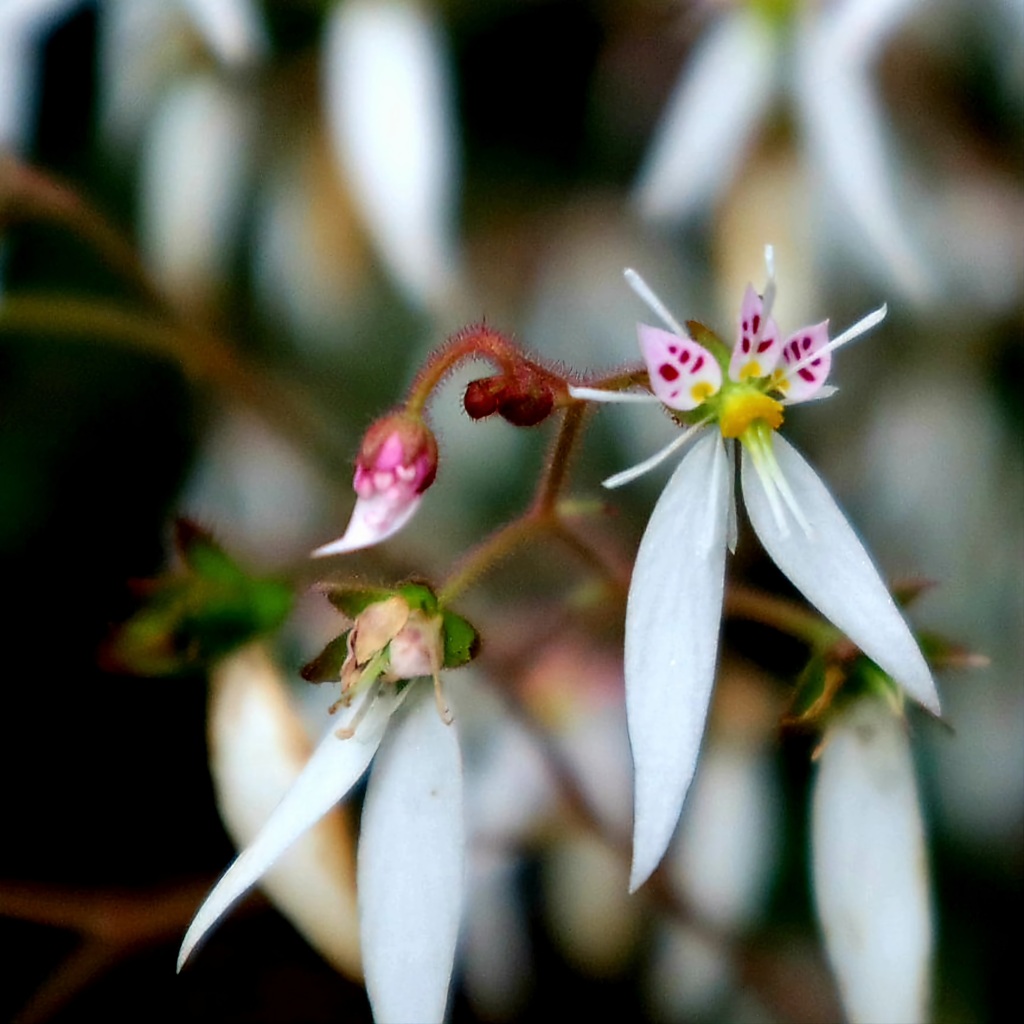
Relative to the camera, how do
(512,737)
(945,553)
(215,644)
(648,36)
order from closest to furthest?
(215,644), (512,737), (945,553), (648,36)

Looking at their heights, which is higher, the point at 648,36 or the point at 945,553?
the point at 648,36

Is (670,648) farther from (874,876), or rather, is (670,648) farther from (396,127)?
(396,127)

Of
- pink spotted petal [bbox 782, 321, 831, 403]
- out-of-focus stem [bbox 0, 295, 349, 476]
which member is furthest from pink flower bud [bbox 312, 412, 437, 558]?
out-of-focus stem [bbox 0, 295, 349, 476]

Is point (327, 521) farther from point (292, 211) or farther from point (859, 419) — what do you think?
point (859, 419)

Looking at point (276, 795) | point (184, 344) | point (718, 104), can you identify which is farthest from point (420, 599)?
point (718, 104)

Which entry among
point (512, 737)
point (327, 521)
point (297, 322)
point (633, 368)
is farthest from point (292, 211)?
point (633, 368)

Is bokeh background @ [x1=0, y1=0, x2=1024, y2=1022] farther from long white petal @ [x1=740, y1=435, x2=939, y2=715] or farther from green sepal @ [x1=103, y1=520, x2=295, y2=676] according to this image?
long white petal @ [x1=740, y1=435, x2=939, y2=715]
